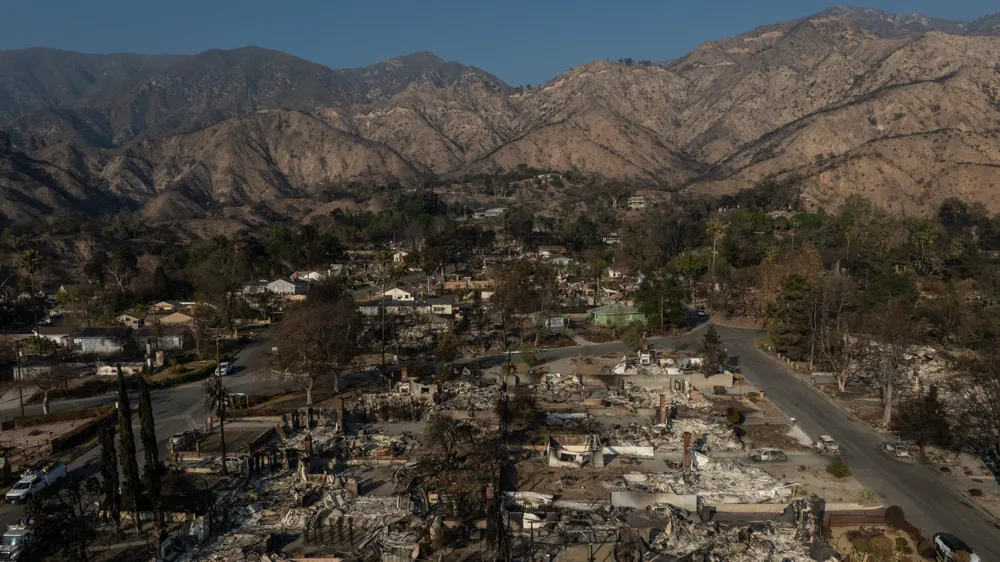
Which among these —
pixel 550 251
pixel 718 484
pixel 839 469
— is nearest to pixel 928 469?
pixel 839 469

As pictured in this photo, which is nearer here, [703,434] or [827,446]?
[827,446]

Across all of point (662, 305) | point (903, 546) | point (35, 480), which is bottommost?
point (903, 546)

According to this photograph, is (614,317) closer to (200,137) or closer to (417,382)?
(417,382)

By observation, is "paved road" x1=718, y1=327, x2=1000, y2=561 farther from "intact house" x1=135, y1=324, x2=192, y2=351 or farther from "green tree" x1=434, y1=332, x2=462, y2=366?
"intact house" x1=135, y1=324, x2=192, y2=351

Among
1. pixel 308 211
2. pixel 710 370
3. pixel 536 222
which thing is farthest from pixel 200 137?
pixel 710 370

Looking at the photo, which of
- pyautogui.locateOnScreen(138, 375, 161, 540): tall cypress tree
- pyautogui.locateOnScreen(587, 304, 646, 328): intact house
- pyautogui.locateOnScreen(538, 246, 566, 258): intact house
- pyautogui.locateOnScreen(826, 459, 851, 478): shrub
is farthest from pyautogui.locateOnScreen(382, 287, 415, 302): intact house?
pyautogui.locateOnScreen(826, 459, 851, 478): shrub

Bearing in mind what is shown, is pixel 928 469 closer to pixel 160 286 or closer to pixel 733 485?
pixel 733 485

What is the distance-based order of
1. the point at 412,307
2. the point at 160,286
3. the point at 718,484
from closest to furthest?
the point at 718,484
the point at 412,307
the point at 160,286
